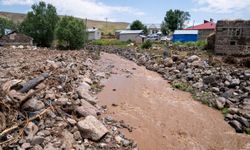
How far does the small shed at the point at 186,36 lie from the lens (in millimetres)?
39969

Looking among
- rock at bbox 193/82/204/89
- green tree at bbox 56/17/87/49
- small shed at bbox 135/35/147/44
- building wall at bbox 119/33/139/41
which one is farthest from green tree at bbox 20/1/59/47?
rock at bbox 193/82/204/89

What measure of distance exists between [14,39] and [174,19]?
113 feet

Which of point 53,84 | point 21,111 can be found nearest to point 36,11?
point 53,84

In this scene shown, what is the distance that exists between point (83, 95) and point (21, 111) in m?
3.32

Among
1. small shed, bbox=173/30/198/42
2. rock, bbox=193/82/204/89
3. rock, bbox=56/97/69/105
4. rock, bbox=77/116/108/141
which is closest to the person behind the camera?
rock, bbox=77/116/108/141

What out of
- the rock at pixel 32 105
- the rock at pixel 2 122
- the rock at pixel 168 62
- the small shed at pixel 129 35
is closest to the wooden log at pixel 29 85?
the rock at pixel 32 105

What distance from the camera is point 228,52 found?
21.9 m

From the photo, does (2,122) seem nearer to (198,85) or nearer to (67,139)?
(67,139)

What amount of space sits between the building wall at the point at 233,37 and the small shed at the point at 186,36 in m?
18.1

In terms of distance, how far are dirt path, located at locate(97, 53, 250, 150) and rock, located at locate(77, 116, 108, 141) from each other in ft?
3.91

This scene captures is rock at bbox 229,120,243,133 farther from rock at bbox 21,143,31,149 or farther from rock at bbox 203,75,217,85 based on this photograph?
rock at bbox 21,143,31,149

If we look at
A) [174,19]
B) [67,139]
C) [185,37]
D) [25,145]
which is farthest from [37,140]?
[174,19]

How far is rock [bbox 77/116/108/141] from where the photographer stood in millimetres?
7113

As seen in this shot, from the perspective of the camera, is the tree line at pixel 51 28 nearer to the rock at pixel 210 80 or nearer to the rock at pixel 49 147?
the rock at pixel 210 80
